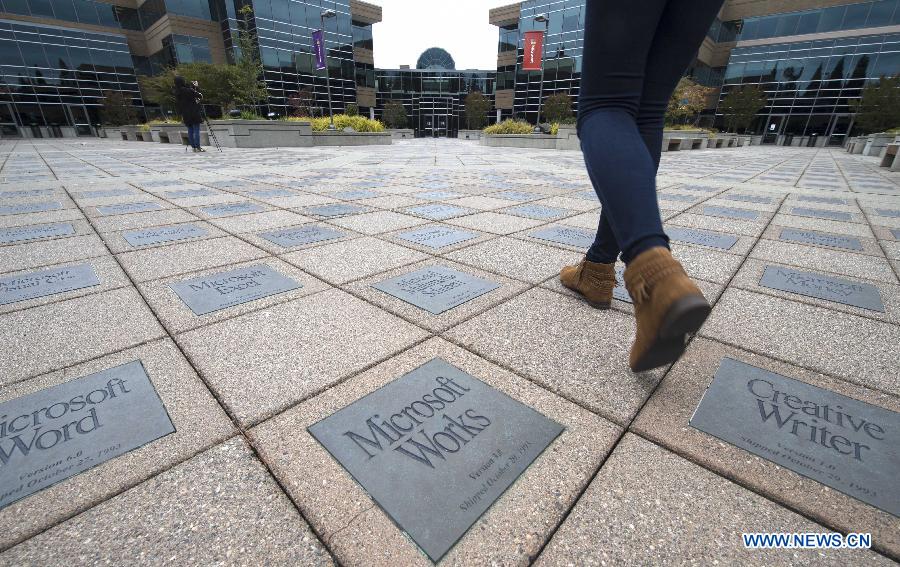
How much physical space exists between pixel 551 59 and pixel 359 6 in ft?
77.4

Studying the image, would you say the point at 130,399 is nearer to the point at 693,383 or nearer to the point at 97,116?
the point at 693,383

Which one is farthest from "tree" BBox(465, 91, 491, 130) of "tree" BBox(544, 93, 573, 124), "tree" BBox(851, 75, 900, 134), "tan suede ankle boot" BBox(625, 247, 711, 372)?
"tan suede ankle boot" BBox(625, 247, 711, 372)

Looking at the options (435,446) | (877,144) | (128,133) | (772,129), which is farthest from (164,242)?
(772,129)

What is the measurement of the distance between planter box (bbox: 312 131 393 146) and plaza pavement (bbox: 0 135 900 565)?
18005mm

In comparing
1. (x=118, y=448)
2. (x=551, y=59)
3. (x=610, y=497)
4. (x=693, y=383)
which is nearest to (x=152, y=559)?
(x=118, y=448)

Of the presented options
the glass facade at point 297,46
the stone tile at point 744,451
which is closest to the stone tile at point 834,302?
the stone tile at point 744,451

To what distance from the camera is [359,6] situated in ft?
152

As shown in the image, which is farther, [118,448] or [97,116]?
[97,116]

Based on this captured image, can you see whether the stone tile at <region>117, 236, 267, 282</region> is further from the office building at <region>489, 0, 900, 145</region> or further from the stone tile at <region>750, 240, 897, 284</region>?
the office building at <region>489, 0, 900, 145</region>

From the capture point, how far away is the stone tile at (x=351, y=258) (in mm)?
2711

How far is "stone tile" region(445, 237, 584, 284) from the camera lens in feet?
9.11

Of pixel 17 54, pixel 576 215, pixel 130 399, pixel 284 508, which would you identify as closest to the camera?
pixel 284 508

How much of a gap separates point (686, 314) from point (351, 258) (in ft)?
7.60

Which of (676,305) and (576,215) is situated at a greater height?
(676,305)
